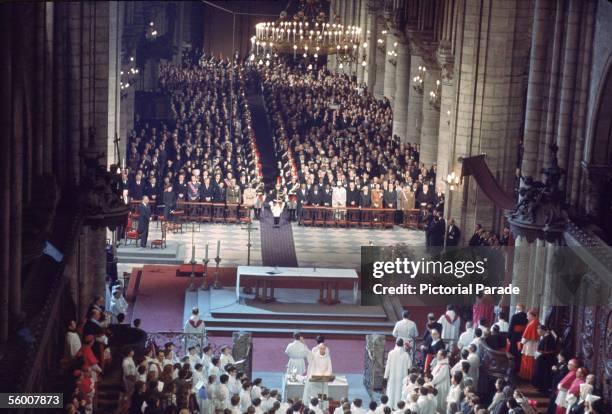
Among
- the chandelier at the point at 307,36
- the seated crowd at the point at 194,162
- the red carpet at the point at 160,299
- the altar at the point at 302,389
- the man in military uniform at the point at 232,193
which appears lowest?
the altar at the point at 302,389

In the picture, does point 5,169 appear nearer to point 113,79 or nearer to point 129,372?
point 129,372

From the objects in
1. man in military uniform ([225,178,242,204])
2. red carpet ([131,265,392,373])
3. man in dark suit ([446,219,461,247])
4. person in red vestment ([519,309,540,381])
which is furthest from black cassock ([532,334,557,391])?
man in military uniform ([225,178,242,204])

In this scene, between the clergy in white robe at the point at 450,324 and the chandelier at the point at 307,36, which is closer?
the clergy in white robe at the point at 450,324

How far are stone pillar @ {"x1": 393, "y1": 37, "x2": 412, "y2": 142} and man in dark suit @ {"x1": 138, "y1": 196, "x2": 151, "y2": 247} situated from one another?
49.0ft

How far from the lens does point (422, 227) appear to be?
37.8 metres

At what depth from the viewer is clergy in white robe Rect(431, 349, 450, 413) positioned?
77.7ft

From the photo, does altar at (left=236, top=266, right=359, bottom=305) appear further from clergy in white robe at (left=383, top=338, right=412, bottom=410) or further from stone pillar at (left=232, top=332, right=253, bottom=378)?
clergy in white robe at (left=383, top=338, right=412, bottom=410)

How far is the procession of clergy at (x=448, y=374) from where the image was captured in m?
21.6

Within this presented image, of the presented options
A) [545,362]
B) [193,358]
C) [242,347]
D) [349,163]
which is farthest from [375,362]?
[349,163]

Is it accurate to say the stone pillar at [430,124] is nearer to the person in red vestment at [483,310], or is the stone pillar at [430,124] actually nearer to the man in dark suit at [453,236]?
the man in dark suit at [453,236]

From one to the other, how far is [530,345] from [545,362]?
52 centimetres

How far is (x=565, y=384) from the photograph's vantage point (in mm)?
21734

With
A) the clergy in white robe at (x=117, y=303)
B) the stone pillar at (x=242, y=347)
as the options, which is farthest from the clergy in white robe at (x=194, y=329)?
the clergy in white robe at (x=117, y=303)

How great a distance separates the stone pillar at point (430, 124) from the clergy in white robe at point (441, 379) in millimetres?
18764
